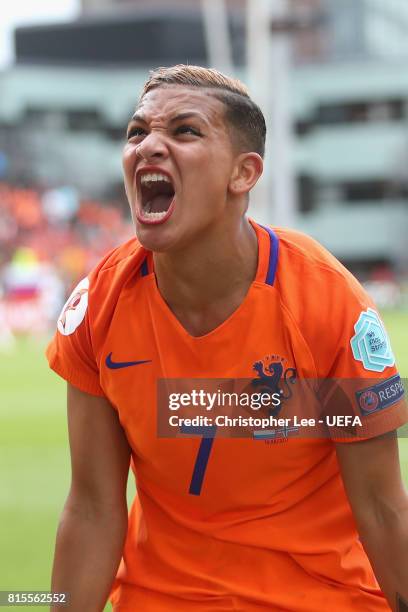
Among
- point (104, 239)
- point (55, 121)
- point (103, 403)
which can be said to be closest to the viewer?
point (103, 403)

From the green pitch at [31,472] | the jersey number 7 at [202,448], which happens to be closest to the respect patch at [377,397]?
the jersey number 7 at [202,448]

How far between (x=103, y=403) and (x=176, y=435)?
237 mm

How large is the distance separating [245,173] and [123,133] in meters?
60.5

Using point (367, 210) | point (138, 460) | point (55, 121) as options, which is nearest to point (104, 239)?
point (55, 121)

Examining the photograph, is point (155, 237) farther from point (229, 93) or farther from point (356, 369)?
point (356, 369)

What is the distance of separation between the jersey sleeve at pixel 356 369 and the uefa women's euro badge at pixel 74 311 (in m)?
0.67

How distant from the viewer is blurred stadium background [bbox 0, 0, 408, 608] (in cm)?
3985

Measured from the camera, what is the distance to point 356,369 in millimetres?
3117

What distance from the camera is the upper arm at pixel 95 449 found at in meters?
3.38

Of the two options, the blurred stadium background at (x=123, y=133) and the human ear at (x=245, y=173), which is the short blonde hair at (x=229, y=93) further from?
the blurred stadium background at (x=123, y=133)

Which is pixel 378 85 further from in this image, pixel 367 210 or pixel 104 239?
pixel 104 239

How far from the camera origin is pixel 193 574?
330 centimetres

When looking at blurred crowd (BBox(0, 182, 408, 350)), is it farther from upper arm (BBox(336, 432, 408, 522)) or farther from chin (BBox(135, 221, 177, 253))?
upper arm (BBox(336, 432, 408, 522))

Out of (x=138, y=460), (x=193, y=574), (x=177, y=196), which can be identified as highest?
(x=177, y=196)
